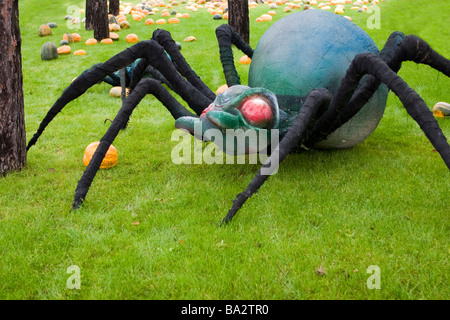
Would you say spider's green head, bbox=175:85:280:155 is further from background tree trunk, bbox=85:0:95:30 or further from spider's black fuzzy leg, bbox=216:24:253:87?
background tree trunk, bbox=85:0:95:30

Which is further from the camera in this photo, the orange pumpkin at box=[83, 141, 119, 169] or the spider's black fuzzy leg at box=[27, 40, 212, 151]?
the orange pumpkin at box=[83, 141, 119, 169]

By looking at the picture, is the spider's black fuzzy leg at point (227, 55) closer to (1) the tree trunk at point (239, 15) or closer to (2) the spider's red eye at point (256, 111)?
Result: (2) the spider's red eye at point (256, 111)

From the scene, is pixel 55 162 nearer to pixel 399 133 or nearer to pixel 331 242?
pixel 331 242

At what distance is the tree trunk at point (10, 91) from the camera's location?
4758 millimetres

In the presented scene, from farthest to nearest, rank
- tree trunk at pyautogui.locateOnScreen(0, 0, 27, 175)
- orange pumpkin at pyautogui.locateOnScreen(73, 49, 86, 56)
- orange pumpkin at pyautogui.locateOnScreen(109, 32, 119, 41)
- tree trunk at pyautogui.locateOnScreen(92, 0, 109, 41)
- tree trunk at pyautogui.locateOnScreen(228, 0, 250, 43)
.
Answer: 1. orange pumpkin at pyautogui.locateOnScreen(109, 32, 119, 41)
2. tree trunk at pyautogui.locateOnScreen(92, 0, 109, 41)
3. orange pumpkin at pyautogui.locateOnScreen(73, 49, 86, 56)
4. tree trunk at pyautogui.locateOnScreen(228, 0, 250, 43)
5. tree trunk at pyautogui.locateOnScreen(0, 0, 27, 175)

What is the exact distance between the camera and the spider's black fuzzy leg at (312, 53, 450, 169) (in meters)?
3.18

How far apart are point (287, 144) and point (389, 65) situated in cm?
127

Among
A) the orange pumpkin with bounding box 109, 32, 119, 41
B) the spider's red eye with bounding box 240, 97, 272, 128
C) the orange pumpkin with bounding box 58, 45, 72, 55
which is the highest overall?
the spider's red eye with bounding box 240, 97, 272, 128

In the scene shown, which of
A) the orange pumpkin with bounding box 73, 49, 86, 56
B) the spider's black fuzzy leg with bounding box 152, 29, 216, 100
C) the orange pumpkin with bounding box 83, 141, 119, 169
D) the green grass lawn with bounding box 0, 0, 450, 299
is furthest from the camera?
the orange pumpkin with bounding box 73, 49, 86, 56

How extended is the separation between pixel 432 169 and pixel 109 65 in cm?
380

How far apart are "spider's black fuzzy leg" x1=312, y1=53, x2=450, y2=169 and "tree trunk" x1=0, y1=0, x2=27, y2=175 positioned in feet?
12.0

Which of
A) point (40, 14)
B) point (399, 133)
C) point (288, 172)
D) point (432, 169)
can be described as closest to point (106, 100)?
point (288, 172)

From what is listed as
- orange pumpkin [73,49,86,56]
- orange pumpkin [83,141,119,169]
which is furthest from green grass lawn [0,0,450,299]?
orange pumpkin [73,49,86,56]

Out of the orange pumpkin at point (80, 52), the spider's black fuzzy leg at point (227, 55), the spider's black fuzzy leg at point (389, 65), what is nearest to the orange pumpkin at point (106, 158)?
the spider's black fuzzy leg at point (227, 55)
